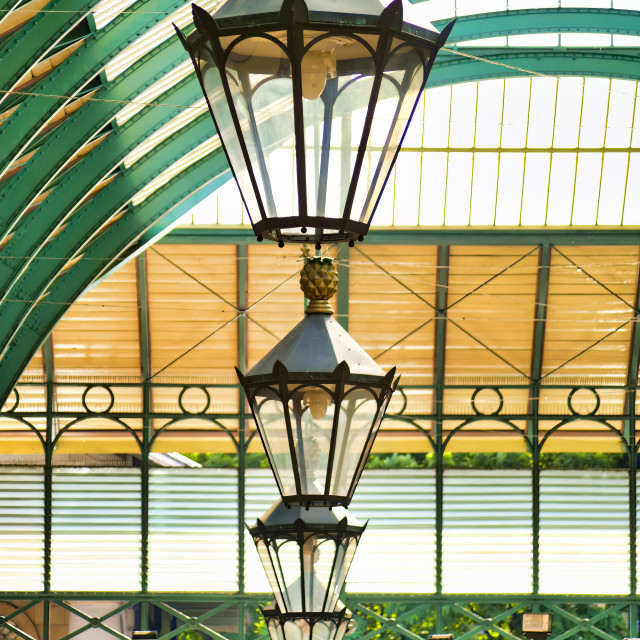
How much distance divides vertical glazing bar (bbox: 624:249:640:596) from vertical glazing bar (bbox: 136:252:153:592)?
8.57 meters

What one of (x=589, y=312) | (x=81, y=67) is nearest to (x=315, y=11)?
(x=81, y=67)

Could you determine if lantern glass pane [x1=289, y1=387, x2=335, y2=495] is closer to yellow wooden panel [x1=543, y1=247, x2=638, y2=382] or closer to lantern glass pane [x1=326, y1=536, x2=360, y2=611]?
lantern glass pane [x1=326, y1=536, x2=360, y2=611]

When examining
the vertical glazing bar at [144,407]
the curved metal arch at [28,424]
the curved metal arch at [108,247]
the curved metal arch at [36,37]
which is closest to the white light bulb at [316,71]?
the curved metal arch at [36,37]

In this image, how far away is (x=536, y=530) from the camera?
22.4 m

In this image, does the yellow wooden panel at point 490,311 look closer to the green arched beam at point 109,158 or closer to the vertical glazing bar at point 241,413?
the vertical glazing bar at point 241,413

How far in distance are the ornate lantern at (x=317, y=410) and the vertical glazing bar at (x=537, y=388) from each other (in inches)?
692

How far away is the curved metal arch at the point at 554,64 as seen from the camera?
17109mm

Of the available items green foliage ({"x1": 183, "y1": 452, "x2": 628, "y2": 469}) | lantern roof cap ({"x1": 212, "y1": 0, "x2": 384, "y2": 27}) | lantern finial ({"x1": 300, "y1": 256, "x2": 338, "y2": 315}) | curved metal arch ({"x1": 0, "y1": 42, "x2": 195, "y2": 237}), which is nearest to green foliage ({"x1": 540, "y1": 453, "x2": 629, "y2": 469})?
green foliage ({"x1": 183, "y1": 452, "x2": 628, "y2": 469})

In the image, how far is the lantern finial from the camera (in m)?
5.48

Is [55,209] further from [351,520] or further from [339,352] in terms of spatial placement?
[339,352]

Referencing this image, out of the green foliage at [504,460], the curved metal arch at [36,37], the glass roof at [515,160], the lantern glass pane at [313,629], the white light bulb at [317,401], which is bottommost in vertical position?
the lantern glass pane at [313,629]

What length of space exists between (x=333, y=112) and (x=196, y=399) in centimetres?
1849

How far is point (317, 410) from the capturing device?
495 centimetres

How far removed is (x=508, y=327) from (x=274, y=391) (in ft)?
59.4
